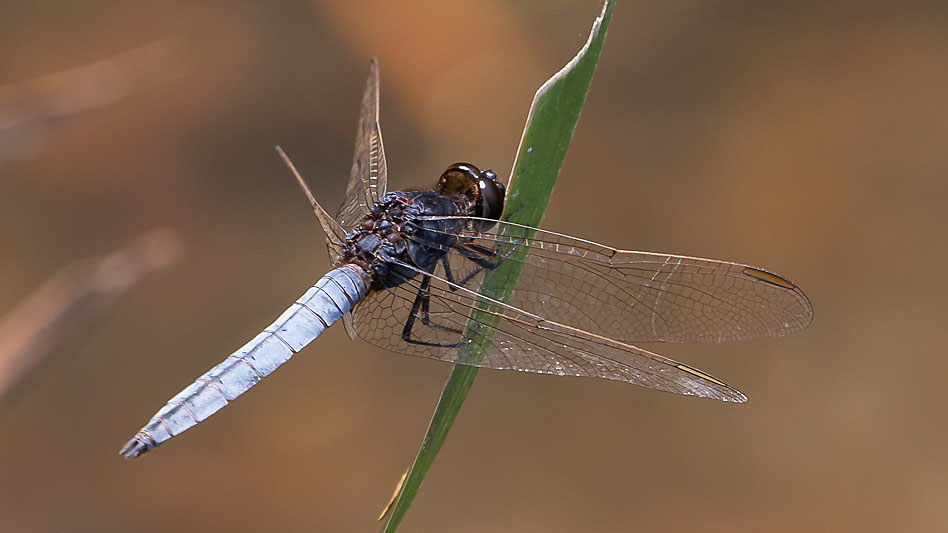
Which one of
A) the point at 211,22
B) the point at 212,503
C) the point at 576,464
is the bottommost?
the point at 212,503

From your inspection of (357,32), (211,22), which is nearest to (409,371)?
(357,32)

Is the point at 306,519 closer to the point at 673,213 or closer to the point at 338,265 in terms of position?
the point at 338,265

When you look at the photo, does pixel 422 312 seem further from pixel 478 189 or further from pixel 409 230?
pixel 478 189

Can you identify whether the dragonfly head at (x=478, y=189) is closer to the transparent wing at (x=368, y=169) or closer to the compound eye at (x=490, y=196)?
the compound eye at (x=490, y=196)

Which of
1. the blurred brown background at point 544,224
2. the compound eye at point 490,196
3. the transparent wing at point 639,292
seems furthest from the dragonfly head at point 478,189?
the blurred brown background at point 544,224

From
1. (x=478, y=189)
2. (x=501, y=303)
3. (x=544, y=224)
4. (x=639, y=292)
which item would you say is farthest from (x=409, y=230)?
(x=544, y=224)

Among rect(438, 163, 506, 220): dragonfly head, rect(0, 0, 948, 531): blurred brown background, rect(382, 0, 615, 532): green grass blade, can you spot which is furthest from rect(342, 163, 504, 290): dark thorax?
rect(0, 0, 948, 531): blurred brown background
